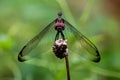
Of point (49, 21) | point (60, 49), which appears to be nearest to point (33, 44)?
point (60, 49)

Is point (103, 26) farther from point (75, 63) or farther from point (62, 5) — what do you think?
point (75, 63)

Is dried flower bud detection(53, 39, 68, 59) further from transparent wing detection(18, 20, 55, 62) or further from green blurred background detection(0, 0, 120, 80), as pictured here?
green blurred background detection(0, 0, 120, 80)

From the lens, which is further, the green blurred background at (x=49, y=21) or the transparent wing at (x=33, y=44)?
the green blurred background at (x=49, y=21)

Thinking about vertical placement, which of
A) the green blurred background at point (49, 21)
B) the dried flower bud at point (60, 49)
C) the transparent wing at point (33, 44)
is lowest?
the dried flower bud at point (60, 49)

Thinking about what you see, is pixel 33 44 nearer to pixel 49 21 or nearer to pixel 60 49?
pixel 60 49

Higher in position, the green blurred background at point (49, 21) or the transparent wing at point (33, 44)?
the green blurred background at point (49, 21)

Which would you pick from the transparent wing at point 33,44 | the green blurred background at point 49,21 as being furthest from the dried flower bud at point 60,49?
the green blurred background at point 49,21

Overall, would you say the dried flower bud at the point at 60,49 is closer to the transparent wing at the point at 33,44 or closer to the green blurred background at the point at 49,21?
the transparent wing at the point at 33,44

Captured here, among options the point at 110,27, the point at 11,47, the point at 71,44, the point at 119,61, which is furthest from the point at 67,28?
the point at 110,27
